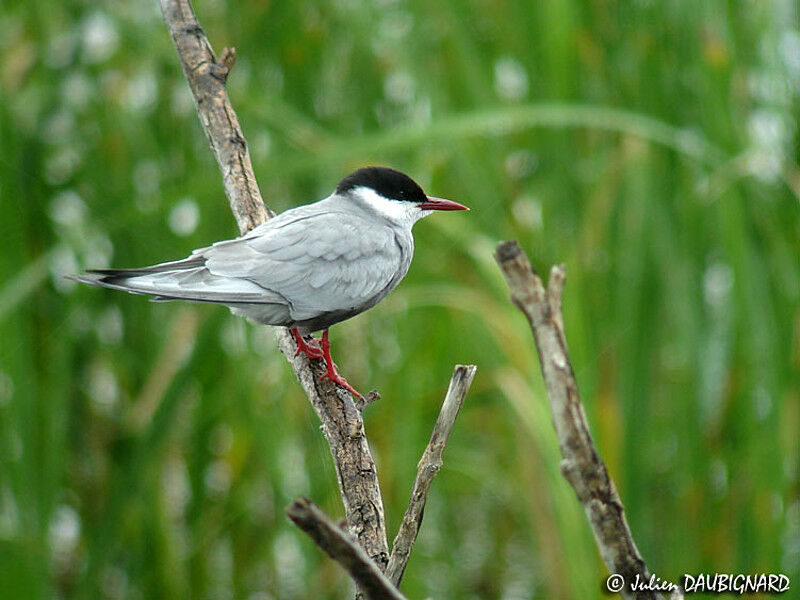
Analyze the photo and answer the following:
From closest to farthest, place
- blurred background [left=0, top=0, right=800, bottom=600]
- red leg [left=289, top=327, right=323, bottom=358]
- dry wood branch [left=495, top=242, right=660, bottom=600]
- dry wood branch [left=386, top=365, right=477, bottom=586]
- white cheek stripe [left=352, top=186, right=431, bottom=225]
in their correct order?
dry wood branch [left=495, top=242, right=660, bottom=600]
dry wood branch [left=386, top=365, right=477, bottom=586]
red leg [left=289, top=327, right=323, bottom=358]
white cheek stripe [left=352, top=186, right=431, bottom=225]
blurred background [left=0, top=0, right=800, bottom=600]

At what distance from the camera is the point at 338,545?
28.1 inches

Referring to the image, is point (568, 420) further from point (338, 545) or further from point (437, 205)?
point (437, 205)

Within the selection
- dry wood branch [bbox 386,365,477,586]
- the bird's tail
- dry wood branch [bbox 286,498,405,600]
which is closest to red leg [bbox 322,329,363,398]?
the bird's tail

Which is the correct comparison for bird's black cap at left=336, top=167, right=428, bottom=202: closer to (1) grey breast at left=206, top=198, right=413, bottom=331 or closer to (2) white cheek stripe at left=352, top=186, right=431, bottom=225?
(2) white cheek stripe at left=352, top=186, right=431, bottom=225

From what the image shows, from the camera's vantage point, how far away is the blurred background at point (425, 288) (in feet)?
6.96

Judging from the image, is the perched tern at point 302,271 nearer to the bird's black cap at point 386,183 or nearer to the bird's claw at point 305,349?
the bird's claw at point 305,349

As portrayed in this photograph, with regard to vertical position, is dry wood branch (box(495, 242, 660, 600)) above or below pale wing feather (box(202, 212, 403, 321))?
below

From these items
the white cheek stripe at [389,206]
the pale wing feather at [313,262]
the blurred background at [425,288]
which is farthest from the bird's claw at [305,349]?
the blurred background at [425,288]

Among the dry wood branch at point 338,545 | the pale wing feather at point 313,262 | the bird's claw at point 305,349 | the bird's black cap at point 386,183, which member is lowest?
the dry wood branch at point 338,545

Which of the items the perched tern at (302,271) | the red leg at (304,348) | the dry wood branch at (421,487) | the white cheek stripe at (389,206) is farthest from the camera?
the white cheek stripe at (389,206)

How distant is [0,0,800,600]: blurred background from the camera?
2.12 meters

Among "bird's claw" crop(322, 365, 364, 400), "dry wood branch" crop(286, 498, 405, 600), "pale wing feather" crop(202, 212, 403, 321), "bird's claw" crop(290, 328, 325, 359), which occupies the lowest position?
"dry wood branch" crop(286, 498, 405, 600)

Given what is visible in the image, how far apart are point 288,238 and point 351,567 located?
0.77m

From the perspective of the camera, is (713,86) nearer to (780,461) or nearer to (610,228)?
(610,228)
